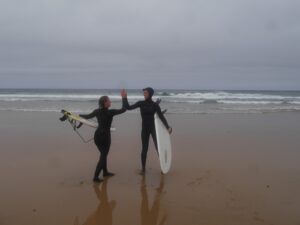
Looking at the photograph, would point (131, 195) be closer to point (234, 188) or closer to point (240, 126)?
point (234, 188)

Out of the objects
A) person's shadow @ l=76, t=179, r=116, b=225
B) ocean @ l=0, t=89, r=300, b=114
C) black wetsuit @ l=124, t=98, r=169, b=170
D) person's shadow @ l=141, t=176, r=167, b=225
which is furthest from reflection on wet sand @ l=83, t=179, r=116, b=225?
ocean @ l=0, t=89, r=300, b=114

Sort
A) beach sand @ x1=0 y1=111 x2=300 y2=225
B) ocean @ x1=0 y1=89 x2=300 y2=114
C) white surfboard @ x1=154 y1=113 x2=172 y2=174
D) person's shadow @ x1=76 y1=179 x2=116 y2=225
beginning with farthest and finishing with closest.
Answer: ocean @ x1=0 y1=89 x2=300 y2=114 < white surfboard @ x1=154 y1=113 x2=172 y2=174 < beach sand @ x1=0 y1=111 x2=300 y2=225 < person's shadow @ x1=76 y1=179 x2=116 y2=225

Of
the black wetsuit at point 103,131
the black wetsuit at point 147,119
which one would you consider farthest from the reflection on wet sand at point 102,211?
the black wetsuit at point 147,119

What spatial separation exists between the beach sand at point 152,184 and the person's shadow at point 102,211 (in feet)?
0.04

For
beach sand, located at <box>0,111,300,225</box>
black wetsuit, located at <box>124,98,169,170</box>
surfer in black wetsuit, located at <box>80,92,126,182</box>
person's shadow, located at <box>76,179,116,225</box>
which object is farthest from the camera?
A: black wetsuit, located at <box>124,98,169,170</box>

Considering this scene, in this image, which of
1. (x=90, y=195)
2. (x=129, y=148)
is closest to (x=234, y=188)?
(x=90, y=195)

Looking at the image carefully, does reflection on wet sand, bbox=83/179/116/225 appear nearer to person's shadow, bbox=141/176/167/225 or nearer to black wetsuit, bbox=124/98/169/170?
person's shadow, bbox=141/176/167/225

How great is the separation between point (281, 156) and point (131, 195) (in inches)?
165

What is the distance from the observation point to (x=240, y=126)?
492 inches

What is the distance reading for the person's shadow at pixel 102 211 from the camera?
394 centimetres

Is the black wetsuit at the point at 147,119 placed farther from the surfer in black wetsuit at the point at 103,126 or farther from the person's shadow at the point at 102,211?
the person's shadow at the point at 102,211

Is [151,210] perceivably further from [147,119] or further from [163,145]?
[147,119]

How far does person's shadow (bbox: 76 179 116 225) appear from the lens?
3941 millimetres

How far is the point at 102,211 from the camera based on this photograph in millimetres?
4250
